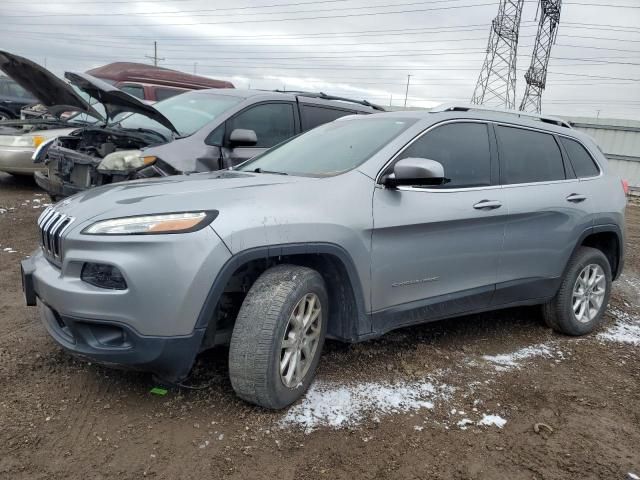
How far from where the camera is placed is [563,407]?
3.18m

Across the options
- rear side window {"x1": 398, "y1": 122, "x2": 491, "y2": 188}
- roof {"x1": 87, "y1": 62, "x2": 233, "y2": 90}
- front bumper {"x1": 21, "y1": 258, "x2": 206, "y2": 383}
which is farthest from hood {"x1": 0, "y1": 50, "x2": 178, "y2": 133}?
roof {"x1": 87, "y1": 62, "x2": 233, "y2": 90}

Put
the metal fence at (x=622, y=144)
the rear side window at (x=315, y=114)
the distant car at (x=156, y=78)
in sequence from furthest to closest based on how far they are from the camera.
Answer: the metal fence at (x=622, y=144) → the distant car at (x=156, y=78) → the rear side window at (x=315, y=114)

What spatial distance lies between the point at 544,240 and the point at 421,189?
4.16ft

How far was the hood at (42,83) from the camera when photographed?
16.7ft

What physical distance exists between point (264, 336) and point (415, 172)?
48.3 inches

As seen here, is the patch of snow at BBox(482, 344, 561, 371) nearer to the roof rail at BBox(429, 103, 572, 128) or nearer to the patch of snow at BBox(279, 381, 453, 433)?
the patch of snow at BBox(279, 381, 453, 433)

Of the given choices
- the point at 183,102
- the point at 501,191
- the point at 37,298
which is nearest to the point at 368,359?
the point at 501,191

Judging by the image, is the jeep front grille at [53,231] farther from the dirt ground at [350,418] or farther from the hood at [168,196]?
the dirt ground at [350,418]

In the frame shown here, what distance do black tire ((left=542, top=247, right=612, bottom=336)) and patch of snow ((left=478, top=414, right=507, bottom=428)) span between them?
64.2 inches

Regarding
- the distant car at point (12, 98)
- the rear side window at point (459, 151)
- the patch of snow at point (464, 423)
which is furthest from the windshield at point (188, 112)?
the distant car at point (12, 98)

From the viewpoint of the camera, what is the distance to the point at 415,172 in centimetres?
302

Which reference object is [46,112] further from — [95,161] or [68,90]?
[95,161]

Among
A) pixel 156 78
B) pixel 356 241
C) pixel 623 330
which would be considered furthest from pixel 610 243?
pixel 156 78

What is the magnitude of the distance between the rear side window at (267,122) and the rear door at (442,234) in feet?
8.60
